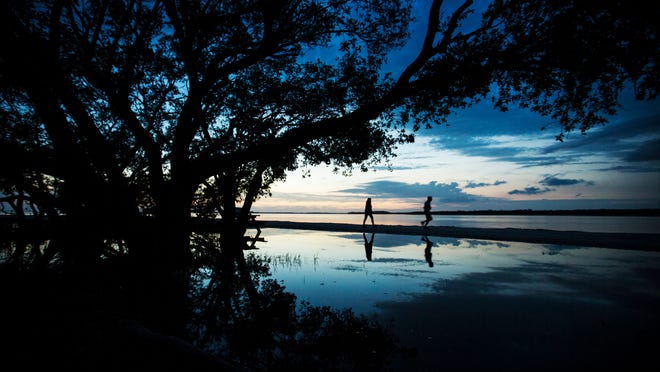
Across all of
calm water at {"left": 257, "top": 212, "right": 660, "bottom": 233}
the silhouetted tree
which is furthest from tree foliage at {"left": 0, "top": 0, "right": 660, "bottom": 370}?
calm water at {"left": 257, "top": 212, "right": 660, "bottom": 233}

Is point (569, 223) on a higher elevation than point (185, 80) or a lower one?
lower

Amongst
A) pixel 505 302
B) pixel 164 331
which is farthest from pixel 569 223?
pixel 164 331

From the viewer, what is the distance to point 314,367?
14.9ft

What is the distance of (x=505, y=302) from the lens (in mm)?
6980

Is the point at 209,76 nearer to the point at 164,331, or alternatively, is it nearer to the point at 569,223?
the point at 164,331

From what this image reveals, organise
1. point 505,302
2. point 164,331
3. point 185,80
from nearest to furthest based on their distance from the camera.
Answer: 1. point 164,331
2. point 505,302
3. point 185,80

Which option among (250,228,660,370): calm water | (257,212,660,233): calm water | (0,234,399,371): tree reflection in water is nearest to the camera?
(0,234,399,371): tree reflection in water

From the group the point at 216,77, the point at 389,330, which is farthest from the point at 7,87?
the point at 389,330

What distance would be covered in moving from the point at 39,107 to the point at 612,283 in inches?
638

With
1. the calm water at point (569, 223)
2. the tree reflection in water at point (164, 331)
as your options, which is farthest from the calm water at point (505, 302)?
the calm water at point (569, 223)

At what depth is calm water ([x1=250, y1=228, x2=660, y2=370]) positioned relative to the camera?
4.54 meters

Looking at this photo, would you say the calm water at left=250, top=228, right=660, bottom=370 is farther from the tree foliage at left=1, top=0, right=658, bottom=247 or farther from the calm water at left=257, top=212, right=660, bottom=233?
the calm water at left=257, top=212, right=660, bottom=233

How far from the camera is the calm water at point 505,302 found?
4.54m

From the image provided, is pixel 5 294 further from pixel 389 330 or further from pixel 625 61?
pixel 625 61
